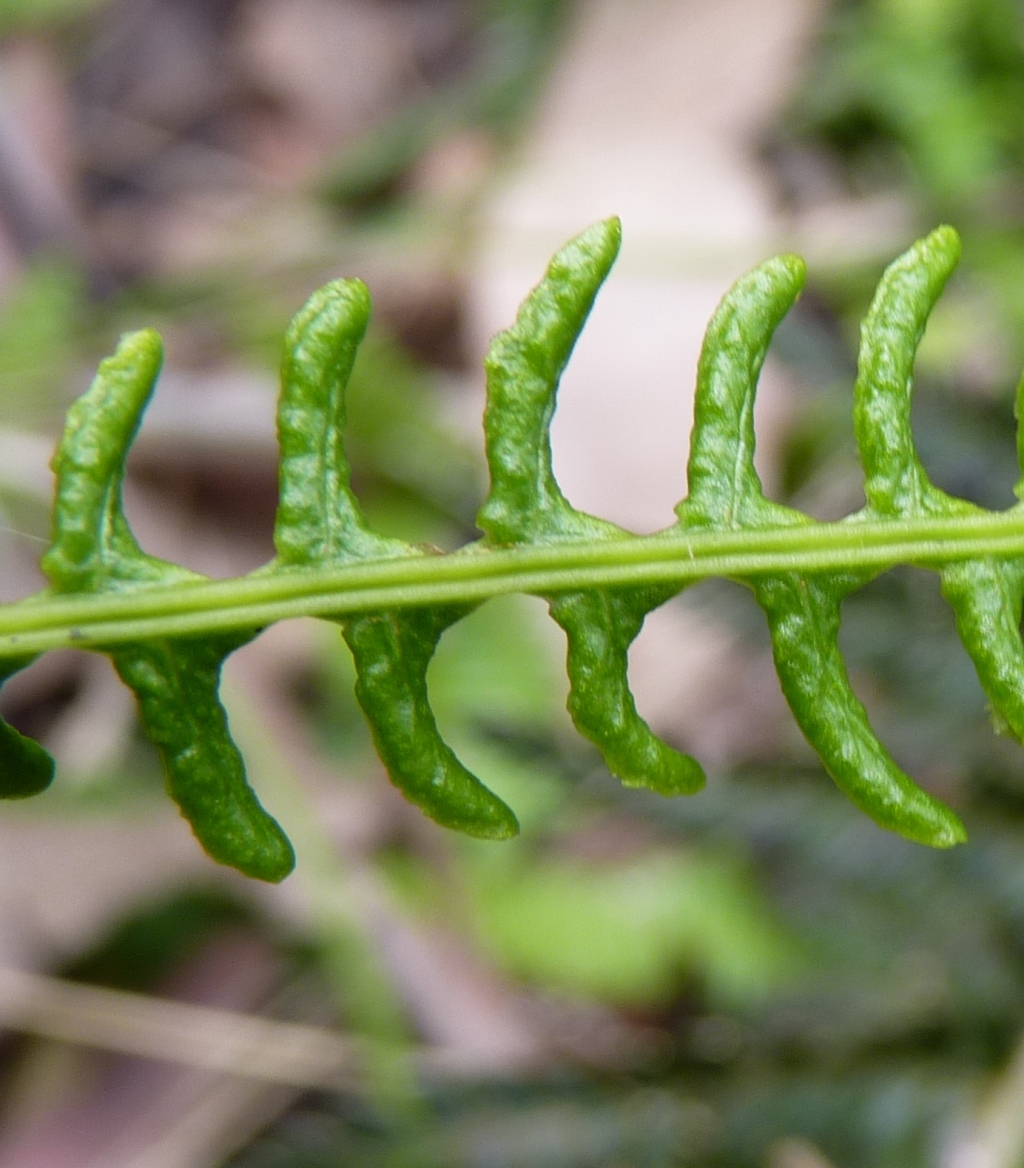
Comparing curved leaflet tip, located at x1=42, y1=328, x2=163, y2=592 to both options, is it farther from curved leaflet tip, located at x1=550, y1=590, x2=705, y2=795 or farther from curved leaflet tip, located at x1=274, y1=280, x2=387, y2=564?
curved leaflet tip, located at x1=550, y1=590, x2=705, y2=795

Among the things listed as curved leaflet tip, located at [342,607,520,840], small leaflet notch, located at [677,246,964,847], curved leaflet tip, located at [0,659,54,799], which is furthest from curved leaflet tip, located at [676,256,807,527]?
curved leaflet tip, located at [0,659,54,799]

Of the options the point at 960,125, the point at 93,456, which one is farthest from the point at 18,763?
the point at 960,125

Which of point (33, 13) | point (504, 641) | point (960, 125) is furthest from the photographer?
point (33, 13)

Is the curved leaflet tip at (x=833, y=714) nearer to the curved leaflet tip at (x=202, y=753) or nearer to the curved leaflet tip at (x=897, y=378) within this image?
the curved leaflet tip at (x=897, y=378)

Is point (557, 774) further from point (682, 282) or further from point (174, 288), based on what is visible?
point (174, 288)

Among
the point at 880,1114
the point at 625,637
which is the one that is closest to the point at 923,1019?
the point at 880,1114

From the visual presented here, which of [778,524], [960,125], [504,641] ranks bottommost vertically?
[778,524]

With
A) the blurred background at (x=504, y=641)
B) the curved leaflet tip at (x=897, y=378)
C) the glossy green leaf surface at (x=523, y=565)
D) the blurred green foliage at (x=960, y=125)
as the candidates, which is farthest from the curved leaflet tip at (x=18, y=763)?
the blurred green foliage at (x=960, y=125)

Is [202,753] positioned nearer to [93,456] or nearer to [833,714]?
[93,456]
